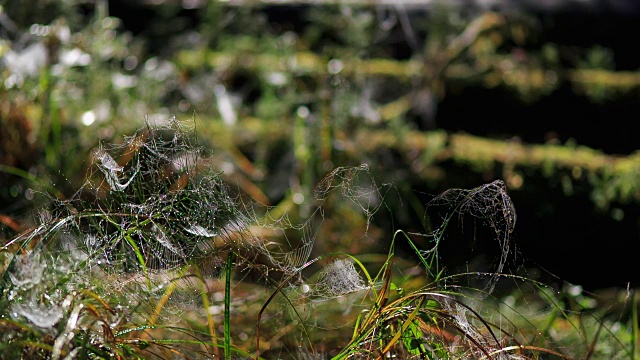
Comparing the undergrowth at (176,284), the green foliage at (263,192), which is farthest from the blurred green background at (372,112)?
the undergrowth at (176,284)

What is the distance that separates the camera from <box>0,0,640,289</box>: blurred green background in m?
3.57

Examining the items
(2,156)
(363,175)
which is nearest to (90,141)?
(2,156)

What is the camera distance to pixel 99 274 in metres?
1.66

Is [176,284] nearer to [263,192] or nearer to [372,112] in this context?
[263,192]

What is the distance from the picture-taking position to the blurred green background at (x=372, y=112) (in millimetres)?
3568

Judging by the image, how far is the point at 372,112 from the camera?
159 inches

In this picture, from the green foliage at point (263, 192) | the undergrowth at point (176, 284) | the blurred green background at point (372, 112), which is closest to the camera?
the undergrowth at point (176, 284)

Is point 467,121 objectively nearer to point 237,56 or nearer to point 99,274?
point 237,56

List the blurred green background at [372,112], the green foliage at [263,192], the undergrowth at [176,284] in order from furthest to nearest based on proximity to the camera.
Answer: the blurred green background at [372,112] < the green foliage at [263,192] < the undergrowth at [176,284]

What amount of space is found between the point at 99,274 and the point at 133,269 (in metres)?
0.08

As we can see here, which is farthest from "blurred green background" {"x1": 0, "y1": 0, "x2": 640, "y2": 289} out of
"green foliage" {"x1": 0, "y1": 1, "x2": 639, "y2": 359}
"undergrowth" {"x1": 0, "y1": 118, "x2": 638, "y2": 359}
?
"undergrowth" {"x1": 0, "y1": 118, "x2": 638, "y2": 359}

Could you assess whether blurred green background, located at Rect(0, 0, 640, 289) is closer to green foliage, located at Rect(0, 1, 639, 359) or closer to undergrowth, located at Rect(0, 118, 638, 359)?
green foliage, located at Rect(0, 1, 639, 359)

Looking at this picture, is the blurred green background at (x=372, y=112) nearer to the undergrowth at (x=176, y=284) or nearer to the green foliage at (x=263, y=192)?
the green foliage at (x=263, y=192)

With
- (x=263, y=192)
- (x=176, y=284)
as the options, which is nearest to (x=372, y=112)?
(x=263, y=192)
